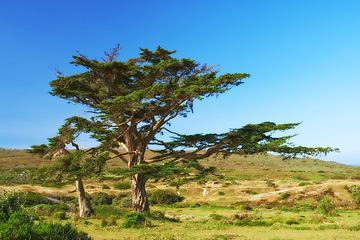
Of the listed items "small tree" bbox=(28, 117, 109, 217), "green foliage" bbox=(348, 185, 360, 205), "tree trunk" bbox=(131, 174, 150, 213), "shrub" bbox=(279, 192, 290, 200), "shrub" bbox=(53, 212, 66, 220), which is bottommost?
"shrub" bbox=(279, 192, 290, 200)

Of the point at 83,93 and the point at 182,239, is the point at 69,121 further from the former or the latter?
the point at 182,239

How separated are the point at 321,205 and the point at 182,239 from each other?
52.4 feet

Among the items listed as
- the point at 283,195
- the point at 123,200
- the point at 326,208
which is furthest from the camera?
the point at 283,195

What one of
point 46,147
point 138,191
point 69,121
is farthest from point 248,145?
point 46,147

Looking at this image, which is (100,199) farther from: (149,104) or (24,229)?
(24,229)

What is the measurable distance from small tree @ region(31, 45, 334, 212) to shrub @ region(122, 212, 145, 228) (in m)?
2.44

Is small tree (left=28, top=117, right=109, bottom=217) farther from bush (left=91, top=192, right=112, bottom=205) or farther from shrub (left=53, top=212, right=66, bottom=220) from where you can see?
bush (left=91, top=192, right=112, bottom=205)

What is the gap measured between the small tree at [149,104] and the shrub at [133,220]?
2440mm

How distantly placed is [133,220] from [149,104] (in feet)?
26.2

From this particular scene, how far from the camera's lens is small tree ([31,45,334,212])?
17.6 metres

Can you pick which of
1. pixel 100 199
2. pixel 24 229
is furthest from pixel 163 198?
pixel 24 229

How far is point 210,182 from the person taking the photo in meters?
51.7

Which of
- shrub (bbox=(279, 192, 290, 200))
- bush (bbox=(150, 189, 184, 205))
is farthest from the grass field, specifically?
bush (bbox=(150, 189, 184, 205))

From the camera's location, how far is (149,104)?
1811 cm
